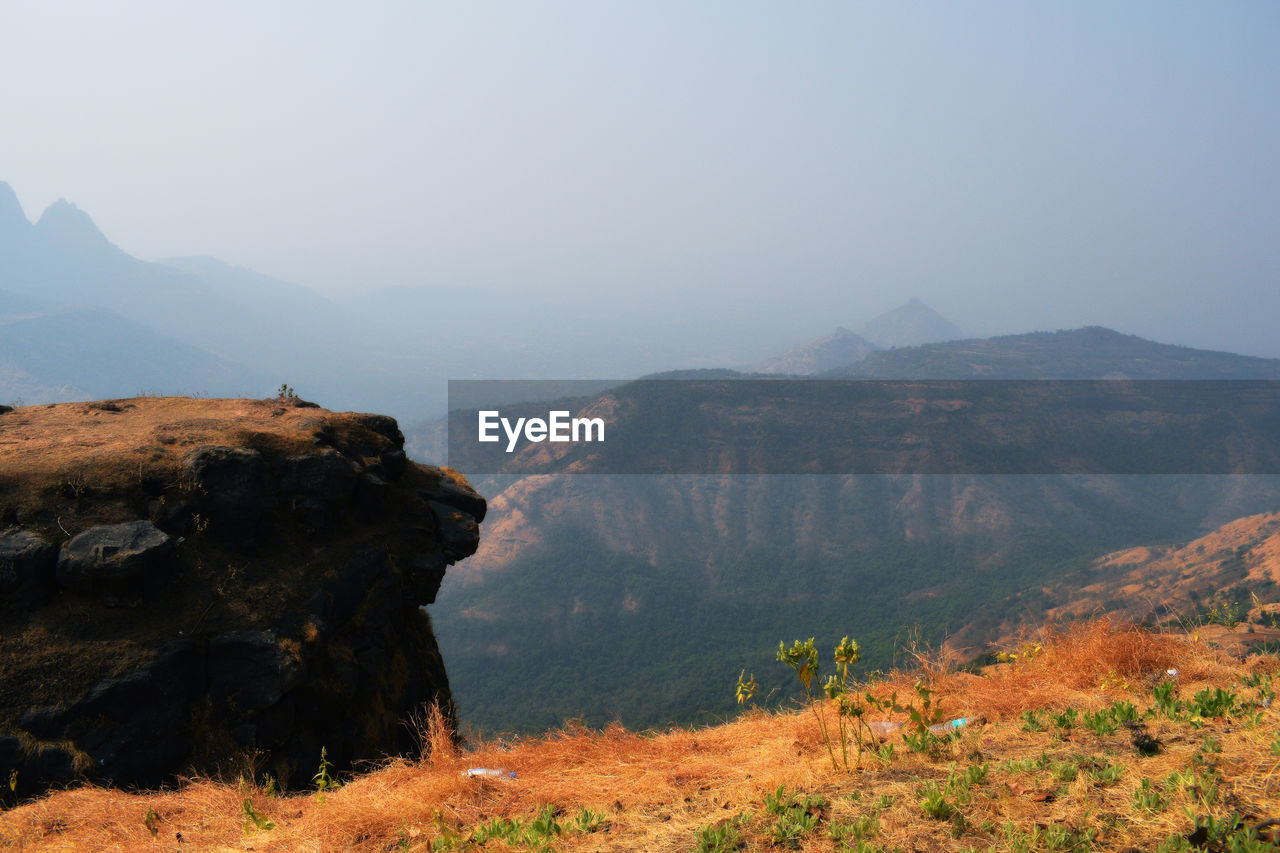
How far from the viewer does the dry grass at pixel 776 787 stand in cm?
469

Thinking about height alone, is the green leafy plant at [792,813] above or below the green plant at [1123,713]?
below

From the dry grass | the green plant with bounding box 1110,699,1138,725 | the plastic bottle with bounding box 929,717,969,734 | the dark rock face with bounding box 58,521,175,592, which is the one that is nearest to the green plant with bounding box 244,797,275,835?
the dry grass

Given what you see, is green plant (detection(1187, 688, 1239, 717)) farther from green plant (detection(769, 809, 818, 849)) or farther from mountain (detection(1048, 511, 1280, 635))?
mountain (detection(1048, 511, 1280, 635))

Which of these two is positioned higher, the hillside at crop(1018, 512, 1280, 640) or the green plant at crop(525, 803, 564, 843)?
the green plant at crop(525, 803, 564, 843)

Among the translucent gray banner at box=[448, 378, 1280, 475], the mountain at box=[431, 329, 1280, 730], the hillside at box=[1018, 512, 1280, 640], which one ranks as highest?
the translucent gray banner at box=[448, 378, 1280, 475]

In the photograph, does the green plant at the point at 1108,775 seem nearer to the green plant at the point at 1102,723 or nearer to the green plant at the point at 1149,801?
the green plant at the point at 1149,801

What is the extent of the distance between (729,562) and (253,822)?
136 meters

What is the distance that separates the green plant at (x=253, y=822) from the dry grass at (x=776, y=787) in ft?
0.22

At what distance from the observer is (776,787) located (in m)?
5.75

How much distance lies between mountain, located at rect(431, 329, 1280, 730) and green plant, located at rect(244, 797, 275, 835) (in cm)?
7173

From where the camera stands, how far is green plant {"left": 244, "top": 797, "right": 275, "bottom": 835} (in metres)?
6.00

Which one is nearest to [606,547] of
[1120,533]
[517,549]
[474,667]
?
[517,549]

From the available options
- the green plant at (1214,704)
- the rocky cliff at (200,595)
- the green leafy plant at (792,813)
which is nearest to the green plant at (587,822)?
the green leafy plant at (792,813)

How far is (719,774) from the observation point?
655 centimetres
